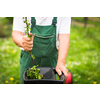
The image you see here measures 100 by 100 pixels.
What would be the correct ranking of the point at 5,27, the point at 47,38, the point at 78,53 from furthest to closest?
1. the point at 5,27
2. the point at 78,53
3. the point at 47,38

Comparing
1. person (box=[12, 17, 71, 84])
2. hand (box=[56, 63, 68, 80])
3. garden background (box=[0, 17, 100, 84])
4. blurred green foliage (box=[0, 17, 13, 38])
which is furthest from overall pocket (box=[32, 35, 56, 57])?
blurred green foliage (box=[0, 17, 13, 38])

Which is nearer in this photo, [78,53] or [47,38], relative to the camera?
[47,38]

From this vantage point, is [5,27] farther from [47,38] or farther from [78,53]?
[47,38]

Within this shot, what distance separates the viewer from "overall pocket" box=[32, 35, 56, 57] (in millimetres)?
1814

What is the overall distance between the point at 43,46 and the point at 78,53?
2.72 m

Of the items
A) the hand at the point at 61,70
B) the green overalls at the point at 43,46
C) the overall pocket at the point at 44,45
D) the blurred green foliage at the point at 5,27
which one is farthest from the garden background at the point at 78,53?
the hand at the point at 61,70

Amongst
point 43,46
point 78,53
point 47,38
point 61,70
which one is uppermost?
point 47,38

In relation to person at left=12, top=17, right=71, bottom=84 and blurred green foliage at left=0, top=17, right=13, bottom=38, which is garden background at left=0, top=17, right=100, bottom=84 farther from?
person at left=12, top=17, right=71, bottom=84

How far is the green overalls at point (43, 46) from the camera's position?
1.77m

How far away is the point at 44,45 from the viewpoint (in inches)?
73.0

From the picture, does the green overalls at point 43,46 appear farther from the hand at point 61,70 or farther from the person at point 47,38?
the hand at point 61,70

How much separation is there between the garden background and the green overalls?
126cm

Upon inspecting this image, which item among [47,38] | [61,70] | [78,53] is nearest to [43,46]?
[47,38]

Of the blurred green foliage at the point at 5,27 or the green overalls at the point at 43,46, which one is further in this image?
the blurred green foliage at the point at 5,27
